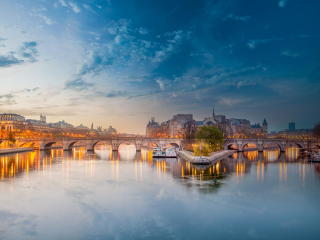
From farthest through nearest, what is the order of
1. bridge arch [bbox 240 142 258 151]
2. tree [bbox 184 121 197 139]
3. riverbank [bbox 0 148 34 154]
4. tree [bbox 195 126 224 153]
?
tree [bbox 184 121 197 139], bridge arch [bbox 240 142 258 151], riverbank [bbox 0 148 34 154], tree [bbox 195 126 224 153]

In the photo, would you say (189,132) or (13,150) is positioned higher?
(189,132)

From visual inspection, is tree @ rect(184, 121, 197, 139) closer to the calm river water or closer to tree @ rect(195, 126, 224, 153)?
tree @ rect(195, 126, 224, 153)

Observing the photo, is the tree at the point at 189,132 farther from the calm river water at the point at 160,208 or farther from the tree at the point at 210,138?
the calm river water at the point at 160,208

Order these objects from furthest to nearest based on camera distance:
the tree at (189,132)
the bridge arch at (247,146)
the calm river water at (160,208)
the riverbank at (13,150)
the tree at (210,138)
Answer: the tree at (189,132)
the bridge arch at (247,146)
the riverbank at (13,150)
the tree at (210,138)
the calm river water at (160,208)

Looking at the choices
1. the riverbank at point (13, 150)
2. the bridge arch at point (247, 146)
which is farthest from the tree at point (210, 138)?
the riverbank at point (13, 150)

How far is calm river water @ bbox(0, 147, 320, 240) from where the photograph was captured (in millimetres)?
20281

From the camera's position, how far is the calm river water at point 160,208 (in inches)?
798

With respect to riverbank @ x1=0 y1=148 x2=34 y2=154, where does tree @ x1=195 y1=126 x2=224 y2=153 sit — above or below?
above

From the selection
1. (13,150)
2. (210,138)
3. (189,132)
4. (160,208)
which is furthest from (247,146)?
(160,208)

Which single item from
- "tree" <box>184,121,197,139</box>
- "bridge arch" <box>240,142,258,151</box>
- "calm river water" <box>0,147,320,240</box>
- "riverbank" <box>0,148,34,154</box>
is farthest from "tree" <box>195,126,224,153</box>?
"riverbank" <box>0,148,34,154</box>

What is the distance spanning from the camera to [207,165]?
57.8 metres

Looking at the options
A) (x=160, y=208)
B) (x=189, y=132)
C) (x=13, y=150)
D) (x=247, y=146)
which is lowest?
(x=247, y=146)

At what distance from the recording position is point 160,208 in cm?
2631

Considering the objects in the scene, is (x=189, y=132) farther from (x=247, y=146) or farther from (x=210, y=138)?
(x=247, y=146)
